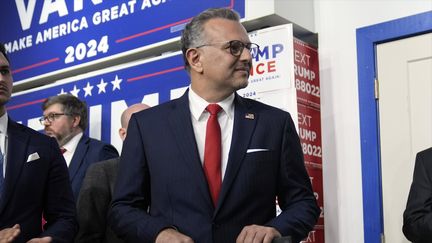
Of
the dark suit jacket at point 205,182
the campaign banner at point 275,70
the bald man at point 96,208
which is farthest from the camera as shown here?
the campaign banner at point 275,70

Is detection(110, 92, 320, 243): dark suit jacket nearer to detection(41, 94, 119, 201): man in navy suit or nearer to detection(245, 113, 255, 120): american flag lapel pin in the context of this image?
detection(245, 113, 255, 120): american flag lapel pin

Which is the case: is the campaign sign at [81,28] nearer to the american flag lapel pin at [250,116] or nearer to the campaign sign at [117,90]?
the campaign sign at [117,90]

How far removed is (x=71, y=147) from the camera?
409cm

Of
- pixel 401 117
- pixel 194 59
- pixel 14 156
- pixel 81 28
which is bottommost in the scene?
pixel 14 156

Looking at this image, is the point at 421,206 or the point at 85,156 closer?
the point at 421,206

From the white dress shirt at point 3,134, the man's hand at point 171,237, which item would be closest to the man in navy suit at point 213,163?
the man's hand at point 171,237

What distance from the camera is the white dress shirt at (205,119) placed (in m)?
2.03

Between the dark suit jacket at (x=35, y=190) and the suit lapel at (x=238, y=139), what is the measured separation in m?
0.65

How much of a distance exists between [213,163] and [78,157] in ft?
6.72

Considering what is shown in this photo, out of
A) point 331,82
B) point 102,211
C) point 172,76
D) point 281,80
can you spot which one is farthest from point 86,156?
point 331,82

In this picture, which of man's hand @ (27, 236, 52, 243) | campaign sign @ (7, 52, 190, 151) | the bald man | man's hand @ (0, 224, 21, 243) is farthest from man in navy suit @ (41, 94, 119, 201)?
man's hand @ (0, 224, 21, 243)

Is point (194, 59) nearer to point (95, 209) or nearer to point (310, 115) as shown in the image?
point (95, 209)

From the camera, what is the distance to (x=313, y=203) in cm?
200

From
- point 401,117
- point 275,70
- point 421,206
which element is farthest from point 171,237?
point 401,117
